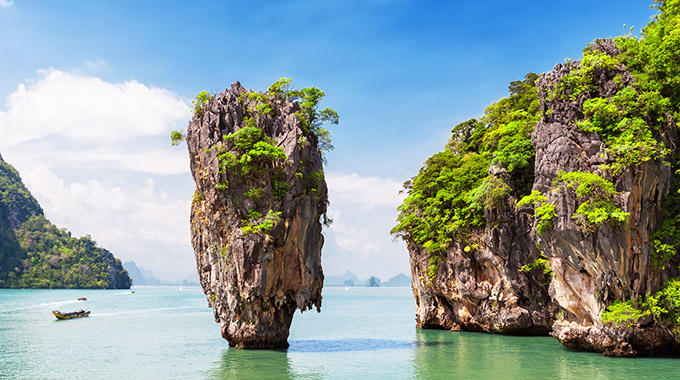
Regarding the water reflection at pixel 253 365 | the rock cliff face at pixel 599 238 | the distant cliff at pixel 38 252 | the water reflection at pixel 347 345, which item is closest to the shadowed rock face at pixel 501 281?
the water reflection at pixel 347 345

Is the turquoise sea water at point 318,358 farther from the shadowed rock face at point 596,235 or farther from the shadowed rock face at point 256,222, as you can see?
the shadowed rock face at point 256,222

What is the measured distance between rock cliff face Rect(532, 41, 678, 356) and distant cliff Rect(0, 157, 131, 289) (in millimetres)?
150753

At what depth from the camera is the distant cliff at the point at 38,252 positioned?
137500 mm

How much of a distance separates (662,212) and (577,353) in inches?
321

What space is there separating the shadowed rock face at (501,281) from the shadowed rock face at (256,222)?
12.2 metres

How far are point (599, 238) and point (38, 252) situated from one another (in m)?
161

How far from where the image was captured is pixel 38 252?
145 meters

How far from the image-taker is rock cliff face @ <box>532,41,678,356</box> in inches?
852

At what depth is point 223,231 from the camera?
2706cm

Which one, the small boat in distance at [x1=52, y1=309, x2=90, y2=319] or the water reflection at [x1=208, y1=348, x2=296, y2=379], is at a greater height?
the water reflection at [x1=208, y1=348, x2=296, y2=379]

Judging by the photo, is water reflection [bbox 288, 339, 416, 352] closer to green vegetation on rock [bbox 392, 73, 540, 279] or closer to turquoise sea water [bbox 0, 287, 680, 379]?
turquoise sea water [bbox 0, 287, 680, 379]

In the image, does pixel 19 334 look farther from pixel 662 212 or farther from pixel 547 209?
pixel 662 212

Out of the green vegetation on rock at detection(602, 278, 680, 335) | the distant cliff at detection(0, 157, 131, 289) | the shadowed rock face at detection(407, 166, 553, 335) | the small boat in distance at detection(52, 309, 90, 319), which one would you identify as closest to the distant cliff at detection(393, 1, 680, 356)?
the green vegetation on rock at detection(602, 278, 680, 335)

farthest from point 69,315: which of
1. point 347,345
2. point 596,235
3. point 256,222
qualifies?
point 596,235
